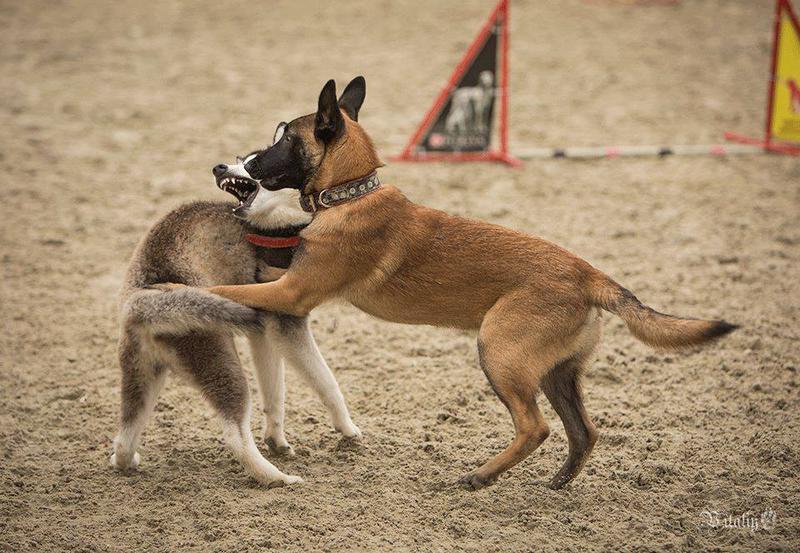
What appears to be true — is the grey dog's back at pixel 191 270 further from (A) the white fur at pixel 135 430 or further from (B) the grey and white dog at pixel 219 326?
(A) the white fur at pixel 135 430

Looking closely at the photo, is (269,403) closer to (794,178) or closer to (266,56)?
(794,178)

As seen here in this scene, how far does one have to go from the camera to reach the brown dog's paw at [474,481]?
13.3 feet

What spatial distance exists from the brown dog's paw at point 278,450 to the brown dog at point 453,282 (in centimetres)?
72

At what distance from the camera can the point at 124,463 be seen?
13.9 feet

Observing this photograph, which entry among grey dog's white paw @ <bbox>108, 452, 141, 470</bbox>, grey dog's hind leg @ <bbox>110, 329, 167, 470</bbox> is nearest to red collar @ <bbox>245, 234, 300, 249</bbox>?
grey dog's hind leg @ <bbox>110, 329, 167, 470</bbox>

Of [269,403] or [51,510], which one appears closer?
[51,510]

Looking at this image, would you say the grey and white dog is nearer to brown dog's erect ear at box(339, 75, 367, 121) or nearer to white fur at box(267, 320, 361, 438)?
white fur at box(267, 320, 361, 438)

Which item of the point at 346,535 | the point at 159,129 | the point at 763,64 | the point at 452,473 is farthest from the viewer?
the point at 763,64

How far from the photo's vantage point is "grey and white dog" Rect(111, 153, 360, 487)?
3893 millimetres

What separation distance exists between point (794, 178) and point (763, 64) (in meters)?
3.72

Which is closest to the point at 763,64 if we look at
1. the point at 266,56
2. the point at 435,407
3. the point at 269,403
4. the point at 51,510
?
the point at 266,56

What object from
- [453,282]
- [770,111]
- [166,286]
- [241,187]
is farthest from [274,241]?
[770,111]

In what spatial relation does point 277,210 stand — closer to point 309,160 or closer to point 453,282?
point 309,160

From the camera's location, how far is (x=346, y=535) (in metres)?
3.77
